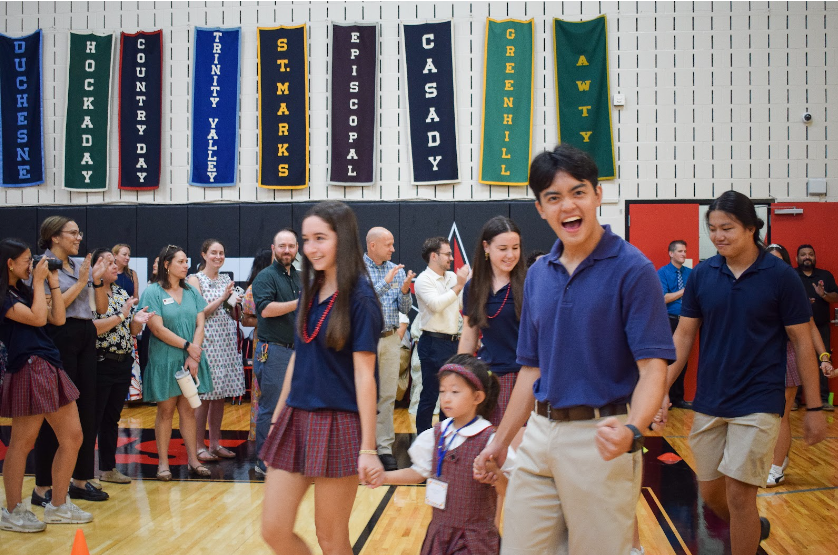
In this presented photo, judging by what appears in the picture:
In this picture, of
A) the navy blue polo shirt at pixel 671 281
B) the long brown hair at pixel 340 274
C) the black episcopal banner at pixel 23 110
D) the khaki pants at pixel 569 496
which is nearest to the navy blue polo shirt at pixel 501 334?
the long brown hair at pixel 340 274

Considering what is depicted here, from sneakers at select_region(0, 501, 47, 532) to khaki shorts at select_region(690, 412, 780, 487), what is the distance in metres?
3.55

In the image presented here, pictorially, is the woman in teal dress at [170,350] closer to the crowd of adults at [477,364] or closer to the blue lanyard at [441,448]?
the crowd of adults at [477,364]

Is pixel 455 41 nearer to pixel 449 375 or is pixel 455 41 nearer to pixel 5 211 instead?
pixel 5 211

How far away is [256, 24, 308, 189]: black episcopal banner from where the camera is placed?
9.42 meters

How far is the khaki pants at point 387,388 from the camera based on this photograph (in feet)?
18.2

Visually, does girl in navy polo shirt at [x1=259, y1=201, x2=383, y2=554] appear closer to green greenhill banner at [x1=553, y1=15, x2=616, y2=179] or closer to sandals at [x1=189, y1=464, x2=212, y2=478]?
sandals at [x1=189, y1=464, x2=212, y2=478]

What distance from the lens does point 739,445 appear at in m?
2.94

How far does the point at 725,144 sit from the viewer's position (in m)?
9.11

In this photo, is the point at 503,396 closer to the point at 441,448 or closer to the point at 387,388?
the point at 441,448

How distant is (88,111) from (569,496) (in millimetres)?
9661

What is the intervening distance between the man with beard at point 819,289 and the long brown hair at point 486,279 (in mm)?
6122

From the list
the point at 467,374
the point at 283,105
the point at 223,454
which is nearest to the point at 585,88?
the point at 283,105

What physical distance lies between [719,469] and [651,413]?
1366 millimetres

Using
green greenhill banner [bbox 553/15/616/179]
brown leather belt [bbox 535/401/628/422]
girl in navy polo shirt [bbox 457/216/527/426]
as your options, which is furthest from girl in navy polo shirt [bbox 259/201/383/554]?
green greenhill banner [bbox 553/15/616/179]
